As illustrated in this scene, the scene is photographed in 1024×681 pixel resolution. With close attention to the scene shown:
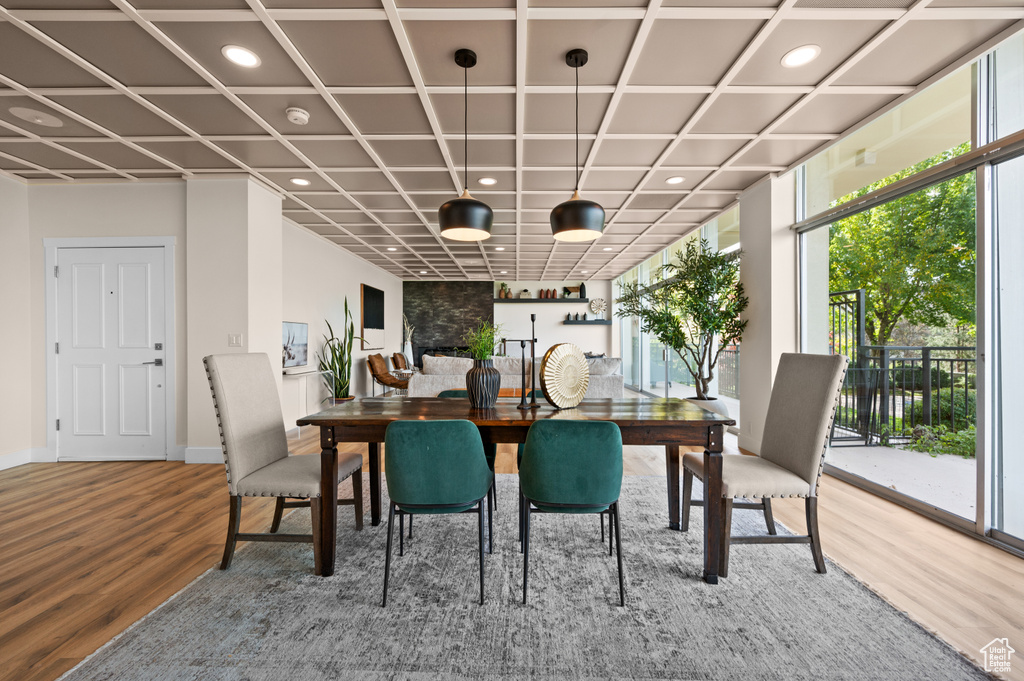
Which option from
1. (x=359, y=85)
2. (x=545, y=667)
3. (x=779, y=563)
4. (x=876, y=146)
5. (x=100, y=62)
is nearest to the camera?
(x=545, y=667)

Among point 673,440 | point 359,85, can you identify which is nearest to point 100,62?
point 359,85

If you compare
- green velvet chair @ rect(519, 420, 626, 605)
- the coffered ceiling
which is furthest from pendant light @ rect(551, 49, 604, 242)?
green velvet chair @ rect(519, 420, 626, 605)

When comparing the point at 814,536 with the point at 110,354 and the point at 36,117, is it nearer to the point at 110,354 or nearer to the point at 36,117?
the point at 36,117

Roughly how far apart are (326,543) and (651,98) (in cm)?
315

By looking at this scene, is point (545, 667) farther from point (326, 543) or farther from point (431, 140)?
point (431, 140)

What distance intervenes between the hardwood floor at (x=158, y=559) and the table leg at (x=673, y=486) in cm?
36

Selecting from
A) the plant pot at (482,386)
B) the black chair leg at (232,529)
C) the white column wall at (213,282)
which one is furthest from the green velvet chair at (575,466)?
the white column wall at (213,282)

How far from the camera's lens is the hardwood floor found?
177 centimetres

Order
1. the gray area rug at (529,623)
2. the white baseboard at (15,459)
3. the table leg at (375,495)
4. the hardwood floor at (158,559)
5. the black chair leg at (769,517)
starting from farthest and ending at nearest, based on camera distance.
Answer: the white baseboard at (15,459), the table leg at (375,495), the black chair leg at (769,517), the hardwood floor at (158,559), the gray area rug at (529,623)

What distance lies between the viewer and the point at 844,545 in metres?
2.50

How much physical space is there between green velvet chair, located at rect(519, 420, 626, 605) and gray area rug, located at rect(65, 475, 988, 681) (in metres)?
0.22

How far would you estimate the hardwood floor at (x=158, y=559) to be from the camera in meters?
1.77

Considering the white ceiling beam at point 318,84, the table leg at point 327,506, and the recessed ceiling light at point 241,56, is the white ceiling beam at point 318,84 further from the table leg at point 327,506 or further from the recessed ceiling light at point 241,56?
the table leg at point 327,506

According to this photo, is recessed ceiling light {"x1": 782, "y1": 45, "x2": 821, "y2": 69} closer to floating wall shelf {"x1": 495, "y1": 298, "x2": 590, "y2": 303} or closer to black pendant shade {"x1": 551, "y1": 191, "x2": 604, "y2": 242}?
black pendant shade {"x1": 551, "y1": 191, "x2": 604, "y2": 242}
